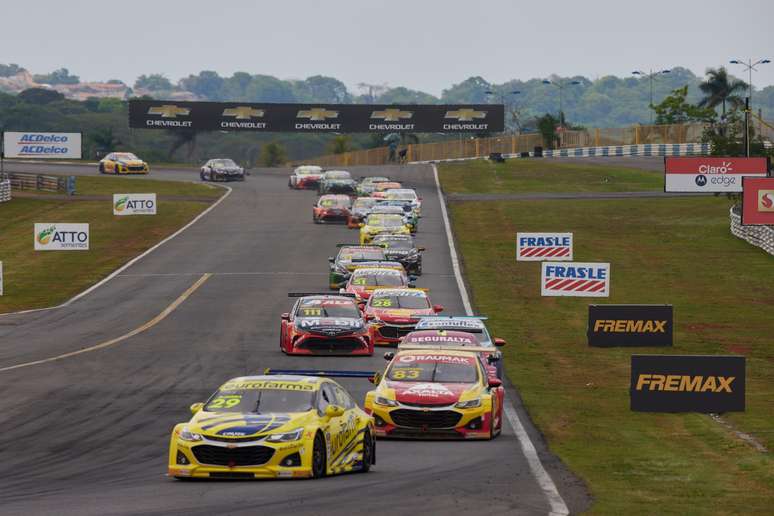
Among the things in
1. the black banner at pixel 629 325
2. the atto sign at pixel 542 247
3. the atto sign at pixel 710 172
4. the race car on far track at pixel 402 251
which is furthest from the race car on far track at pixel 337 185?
the black banner at pixel 629 325

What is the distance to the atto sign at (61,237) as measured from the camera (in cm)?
5941

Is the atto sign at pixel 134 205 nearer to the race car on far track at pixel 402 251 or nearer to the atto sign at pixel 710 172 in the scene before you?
the race car on far track at pixel 402 251

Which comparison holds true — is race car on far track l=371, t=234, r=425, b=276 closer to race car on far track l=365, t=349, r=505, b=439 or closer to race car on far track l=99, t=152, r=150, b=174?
race car on far track l=365, t=349, r=505, b=439

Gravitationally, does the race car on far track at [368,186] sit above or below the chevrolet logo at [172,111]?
below

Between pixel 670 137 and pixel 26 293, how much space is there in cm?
8355

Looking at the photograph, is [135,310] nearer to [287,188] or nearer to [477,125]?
[287,188]

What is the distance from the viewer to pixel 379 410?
71.3ft

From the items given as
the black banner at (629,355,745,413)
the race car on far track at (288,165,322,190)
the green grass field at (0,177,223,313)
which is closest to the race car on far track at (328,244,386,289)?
the green grass field at (0,177,223,313)

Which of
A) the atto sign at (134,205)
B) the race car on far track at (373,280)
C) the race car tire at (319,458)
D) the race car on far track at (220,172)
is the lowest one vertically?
the race car tire at (319,458)

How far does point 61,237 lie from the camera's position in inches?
2365

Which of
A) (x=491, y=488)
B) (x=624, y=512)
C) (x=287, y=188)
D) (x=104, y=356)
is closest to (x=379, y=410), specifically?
(x=491, y=488)

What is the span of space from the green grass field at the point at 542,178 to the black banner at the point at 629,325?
180ft

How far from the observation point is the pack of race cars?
16.8 meters

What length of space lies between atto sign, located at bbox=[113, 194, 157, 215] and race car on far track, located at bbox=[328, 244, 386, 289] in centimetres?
→ 2999
